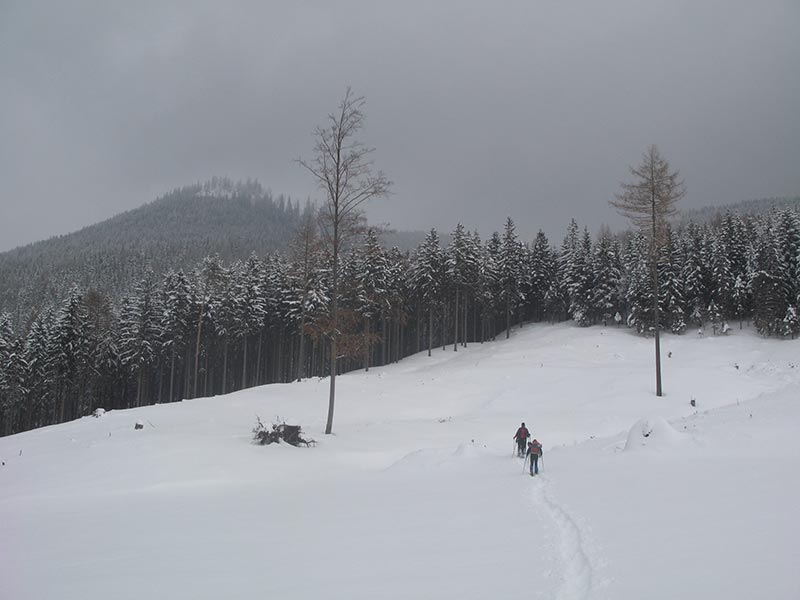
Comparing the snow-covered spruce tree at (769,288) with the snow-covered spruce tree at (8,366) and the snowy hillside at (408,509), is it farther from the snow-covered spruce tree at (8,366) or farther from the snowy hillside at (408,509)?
the snow-covered spruce tree at (8,366)

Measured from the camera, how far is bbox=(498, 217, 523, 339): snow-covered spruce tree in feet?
198

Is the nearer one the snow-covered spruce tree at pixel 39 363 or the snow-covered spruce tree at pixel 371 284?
the snow-covered spruce tree at pixel 371 284

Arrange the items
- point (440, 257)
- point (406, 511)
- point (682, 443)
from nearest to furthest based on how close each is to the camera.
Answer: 1. point (406, 511)
2. point (682, 443)
3. point (440, 257)

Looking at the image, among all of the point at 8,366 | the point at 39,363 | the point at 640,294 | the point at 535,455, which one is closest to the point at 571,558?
the point at 535,455

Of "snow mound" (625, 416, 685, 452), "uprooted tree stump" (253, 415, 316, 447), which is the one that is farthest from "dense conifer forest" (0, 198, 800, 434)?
"snow mound" (625, 416, 685, 452)

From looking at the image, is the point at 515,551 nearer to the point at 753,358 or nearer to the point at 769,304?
the point at 753,358

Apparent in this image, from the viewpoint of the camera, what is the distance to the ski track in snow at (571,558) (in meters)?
5.55

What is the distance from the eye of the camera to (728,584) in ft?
16.6

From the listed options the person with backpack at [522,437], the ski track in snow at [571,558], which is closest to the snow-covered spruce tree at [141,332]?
the person with backpack at [522,437]

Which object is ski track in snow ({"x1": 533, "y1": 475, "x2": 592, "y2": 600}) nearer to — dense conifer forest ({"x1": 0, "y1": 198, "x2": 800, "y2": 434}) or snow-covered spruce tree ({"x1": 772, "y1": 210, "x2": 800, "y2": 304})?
dense conifer forest ({"x1": 0, "y1": 198, "x2": 800, "y2": 434})

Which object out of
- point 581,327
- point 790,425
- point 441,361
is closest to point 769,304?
point 581,327

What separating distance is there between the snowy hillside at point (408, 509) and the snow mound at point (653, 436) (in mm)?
56

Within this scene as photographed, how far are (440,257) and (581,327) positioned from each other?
19.0 m

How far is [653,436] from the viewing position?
48.6ft
